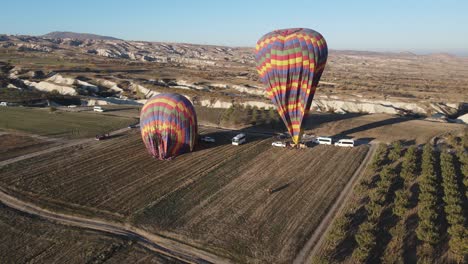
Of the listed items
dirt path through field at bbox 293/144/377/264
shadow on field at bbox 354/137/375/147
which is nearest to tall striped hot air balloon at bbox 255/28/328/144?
shadow on field at bbox 354/137/375/147

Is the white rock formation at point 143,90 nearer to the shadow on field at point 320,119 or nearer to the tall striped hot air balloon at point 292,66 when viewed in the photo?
the shadow on field at point 320,119

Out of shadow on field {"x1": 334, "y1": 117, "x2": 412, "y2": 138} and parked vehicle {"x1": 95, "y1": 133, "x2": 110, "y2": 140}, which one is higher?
shadow on field {"x1": 334, "y1": 117, "x2": 412, "y2": 138}

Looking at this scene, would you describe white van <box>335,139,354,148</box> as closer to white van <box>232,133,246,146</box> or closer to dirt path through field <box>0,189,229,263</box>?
white van <box>232,133,246,146</box>

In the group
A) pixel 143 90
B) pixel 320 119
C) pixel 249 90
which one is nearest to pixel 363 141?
pixel 320 119

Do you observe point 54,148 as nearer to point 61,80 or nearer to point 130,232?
point 130,232

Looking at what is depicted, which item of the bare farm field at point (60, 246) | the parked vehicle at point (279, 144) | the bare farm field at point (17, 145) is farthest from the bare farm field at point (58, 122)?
the bare farm field at point (60, 246)

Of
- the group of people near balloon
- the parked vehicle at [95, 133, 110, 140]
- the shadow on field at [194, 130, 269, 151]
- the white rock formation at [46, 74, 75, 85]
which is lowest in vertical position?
the parked vehicle at [95, 133, 110, 140]

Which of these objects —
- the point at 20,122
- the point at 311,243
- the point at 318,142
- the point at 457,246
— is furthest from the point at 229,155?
the point at 20,122
